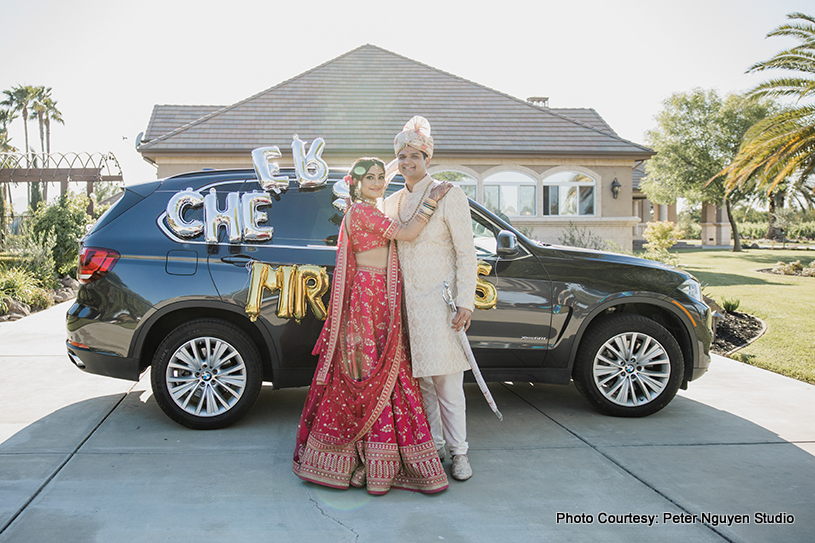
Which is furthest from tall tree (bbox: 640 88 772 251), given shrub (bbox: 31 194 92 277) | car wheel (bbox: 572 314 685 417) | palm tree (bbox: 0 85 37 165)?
palm tree (bbox: 0 85 37 165)

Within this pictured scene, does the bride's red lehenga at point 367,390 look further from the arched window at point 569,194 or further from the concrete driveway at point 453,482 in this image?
the arched window at point 569,194

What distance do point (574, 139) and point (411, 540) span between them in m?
16.0

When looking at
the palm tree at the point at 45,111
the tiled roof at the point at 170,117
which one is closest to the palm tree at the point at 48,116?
the palm tree at the point at 45,111

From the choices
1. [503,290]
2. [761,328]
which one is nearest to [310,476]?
[503,290]

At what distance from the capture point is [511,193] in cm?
1712

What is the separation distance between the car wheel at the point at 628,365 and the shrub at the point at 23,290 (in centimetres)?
954

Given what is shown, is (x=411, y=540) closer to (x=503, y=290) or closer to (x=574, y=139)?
(x=503, y=290)

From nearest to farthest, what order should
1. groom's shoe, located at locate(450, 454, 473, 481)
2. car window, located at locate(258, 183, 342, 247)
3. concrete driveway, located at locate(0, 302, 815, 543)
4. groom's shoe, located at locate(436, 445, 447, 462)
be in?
concrete driveway, located at locate(0, 302, 815, 543) → groom's shoe, located at locate(450, 454, 473, 481) → groom's shoe, located at locate(436, 445, 447, 462) → car window, located at locate(258, 183, 342, 247)

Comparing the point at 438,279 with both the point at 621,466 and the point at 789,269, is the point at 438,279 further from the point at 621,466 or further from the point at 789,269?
the point at 789,269

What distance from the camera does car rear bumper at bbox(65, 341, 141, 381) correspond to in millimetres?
4238

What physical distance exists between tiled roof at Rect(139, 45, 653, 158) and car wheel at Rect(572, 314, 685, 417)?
11.8 meters

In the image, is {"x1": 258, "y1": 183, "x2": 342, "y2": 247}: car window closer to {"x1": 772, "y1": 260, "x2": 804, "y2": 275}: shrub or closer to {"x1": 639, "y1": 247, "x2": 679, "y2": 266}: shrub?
{"x1": 639, "y1": 247, "x2": 679, "y2": 266}: shrub

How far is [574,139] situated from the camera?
17219 mm

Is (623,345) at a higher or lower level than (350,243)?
lower
